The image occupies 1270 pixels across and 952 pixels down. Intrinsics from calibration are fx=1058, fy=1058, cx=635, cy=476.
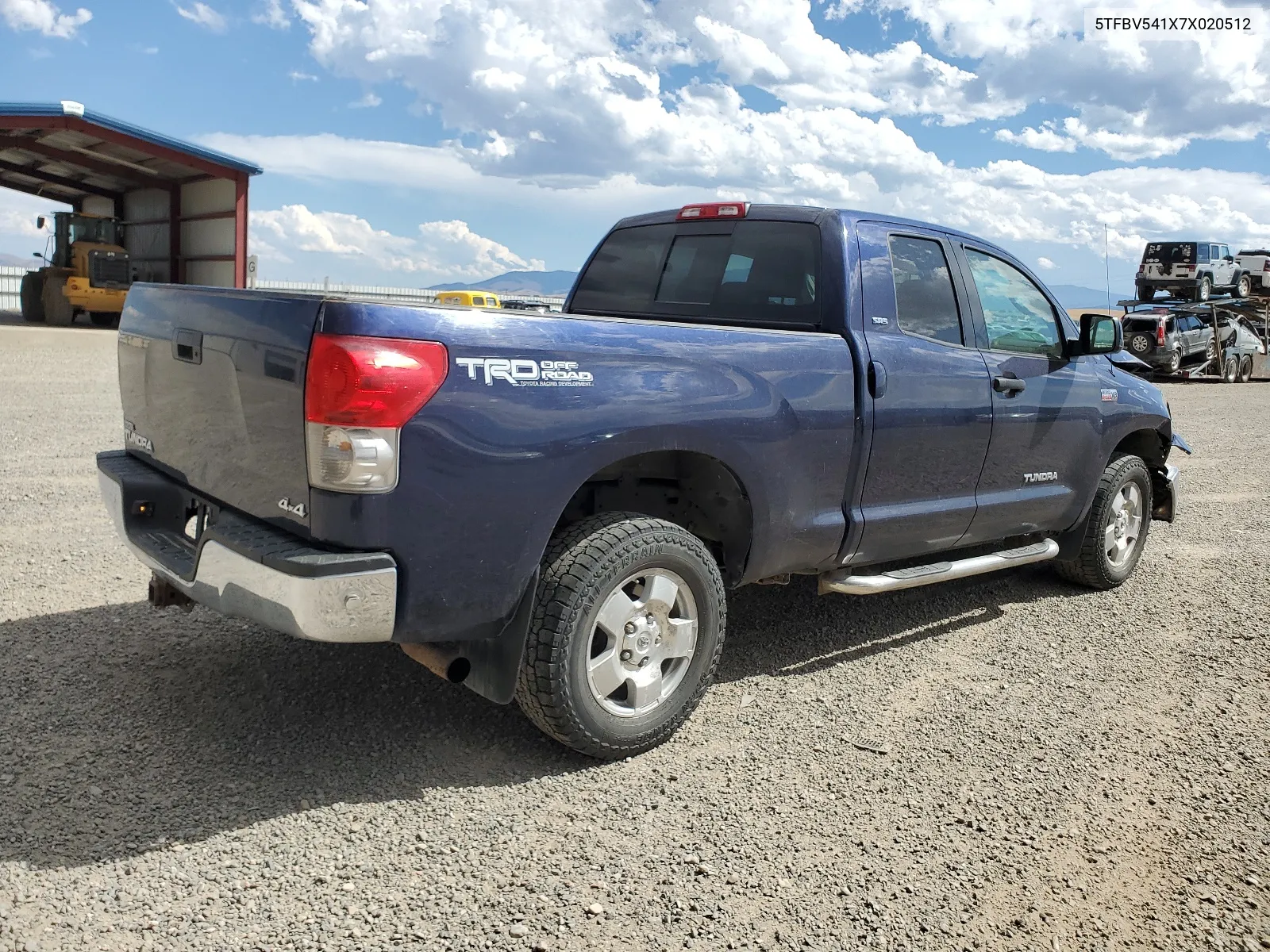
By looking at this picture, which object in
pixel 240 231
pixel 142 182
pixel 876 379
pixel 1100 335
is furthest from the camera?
pixel 142 182

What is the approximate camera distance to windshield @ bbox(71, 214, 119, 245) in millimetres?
29422

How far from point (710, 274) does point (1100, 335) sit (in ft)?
7.51

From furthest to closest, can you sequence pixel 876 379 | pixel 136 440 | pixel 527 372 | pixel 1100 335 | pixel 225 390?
pixel 1100 335 < pixel 876 379 < pixel 136 440 < pixel 225 390 < pixel 527 372

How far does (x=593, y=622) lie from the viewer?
11.4 feet

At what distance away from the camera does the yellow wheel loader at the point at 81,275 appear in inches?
1100

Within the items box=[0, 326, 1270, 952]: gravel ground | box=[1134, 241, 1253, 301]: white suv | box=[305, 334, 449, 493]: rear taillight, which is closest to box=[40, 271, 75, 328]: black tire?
box=[0, 326, 1270, 952]: gravel ground

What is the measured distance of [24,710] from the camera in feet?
12.6

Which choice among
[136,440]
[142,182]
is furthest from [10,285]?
[136,440]

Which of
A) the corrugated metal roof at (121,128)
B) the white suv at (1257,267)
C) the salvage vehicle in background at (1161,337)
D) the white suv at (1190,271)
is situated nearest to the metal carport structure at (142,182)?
the corrugated metal roof at (121,128)

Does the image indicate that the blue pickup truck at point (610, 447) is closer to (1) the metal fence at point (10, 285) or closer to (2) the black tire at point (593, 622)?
(2) the black tire at point (593, 622)

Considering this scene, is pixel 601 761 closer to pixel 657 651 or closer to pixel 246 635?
pixel 657 651

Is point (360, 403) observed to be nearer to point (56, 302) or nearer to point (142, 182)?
point (56, 302)

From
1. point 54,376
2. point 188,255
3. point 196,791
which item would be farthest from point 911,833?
point 188,255

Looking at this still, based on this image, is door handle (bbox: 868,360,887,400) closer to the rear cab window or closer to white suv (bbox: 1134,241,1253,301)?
the rear cab window
